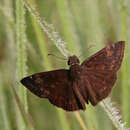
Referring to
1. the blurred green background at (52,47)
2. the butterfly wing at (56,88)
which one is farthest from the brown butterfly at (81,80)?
the blurred green background at (52,47)

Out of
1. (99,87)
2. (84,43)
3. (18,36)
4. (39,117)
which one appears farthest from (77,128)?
(18,36)

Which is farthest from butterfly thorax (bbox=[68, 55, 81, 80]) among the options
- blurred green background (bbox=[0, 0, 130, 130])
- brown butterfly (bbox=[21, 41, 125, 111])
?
blurred green background (bbox=[0, 0, 130, 130])

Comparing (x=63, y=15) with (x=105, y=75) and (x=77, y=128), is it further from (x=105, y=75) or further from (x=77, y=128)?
(x=77, y=128)

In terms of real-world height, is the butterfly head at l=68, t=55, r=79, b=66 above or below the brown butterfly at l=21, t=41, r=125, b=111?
above

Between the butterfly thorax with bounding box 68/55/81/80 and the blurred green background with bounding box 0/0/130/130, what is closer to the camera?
the butterfly thorax with bounding box 68/55/81/80

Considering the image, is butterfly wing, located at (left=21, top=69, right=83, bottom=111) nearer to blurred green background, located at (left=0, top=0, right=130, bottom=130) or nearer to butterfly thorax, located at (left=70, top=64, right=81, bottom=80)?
butterfly thorax, located at (left=70, top=64, right=81, bottom=80)

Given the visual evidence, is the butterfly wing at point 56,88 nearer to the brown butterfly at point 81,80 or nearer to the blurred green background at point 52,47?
the brown butterfly at point 81,80

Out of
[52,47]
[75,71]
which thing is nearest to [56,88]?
[75,71]
